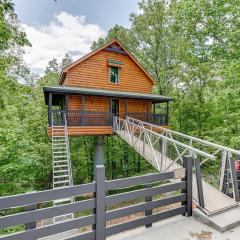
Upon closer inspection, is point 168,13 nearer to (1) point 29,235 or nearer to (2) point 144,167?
(2) point 144,167

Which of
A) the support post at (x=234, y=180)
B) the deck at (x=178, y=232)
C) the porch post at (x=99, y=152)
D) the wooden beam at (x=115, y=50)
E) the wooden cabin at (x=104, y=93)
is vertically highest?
the wooden beam at (x=115, y=50)

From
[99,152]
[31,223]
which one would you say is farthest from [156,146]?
[31,223]

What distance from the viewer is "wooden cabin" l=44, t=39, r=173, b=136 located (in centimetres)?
1409

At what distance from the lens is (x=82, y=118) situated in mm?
14000

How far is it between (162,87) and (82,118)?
1227 centimetres

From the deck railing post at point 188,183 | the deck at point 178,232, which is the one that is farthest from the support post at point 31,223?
the deck railing post at point 188,183

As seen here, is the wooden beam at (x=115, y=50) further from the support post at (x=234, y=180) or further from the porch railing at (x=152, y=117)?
the support post at (x=234, y=180)

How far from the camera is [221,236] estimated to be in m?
3.95

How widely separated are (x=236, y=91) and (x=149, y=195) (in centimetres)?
866

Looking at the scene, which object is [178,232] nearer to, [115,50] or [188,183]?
[188,183]

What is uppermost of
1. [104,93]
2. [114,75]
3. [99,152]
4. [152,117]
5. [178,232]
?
[114,75]

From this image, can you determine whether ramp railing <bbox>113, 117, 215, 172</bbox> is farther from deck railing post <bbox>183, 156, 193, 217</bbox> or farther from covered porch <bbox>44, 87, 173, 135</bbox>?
covered porch <bbox>44, 87, 173, 135</bbox>

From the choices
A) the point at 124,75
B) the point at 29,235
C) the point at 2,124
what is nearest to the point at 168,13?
the point at 124,75

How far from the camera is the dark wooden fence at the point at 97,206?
118 inches
